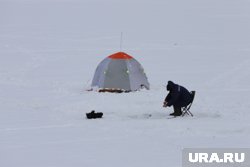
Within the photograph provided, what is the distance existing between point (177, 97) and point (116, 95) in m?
2.72

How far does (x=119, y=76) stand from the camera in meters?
Result: 15.8

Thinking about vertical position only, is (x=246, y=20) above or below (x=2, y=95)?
above

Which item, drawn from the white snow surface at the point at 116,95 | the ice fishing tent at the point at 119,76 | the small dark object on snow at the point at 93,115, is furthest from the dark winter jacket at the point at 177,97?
the ice fishing tent at the point at 119,76

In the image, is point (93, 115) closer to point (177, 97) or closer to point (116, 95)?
point (177, 97)

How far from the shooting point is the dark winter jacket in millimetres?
12734

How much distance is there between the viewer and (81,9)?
4619 centimetres

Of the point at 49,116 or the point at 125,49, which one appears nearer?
the point at 49,116

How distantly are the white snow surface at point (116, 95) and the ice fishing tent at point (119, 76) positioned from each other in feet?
1.37

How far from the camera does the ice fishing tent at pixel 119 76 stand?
15.7 metres

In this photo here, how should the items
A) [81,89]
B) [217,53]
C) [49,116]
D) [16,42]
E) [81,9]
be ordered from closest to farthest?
1. [49,116]
2. [81,89]
3. [217,53]
4. [16,42]
5. [81,9]

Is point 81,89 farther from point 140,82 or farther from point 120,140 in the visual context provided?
point 120,140

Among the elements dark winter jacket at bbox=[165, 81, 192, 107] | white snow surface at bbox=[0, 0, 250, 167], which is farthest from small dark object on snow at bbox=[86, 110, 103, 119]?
dark winter jacket at bbox=[165, 81, 192, 107]

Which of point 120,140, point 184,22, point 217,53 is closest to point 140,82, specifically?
point 120,140

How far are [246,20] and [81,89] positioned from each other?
78.7 ft
